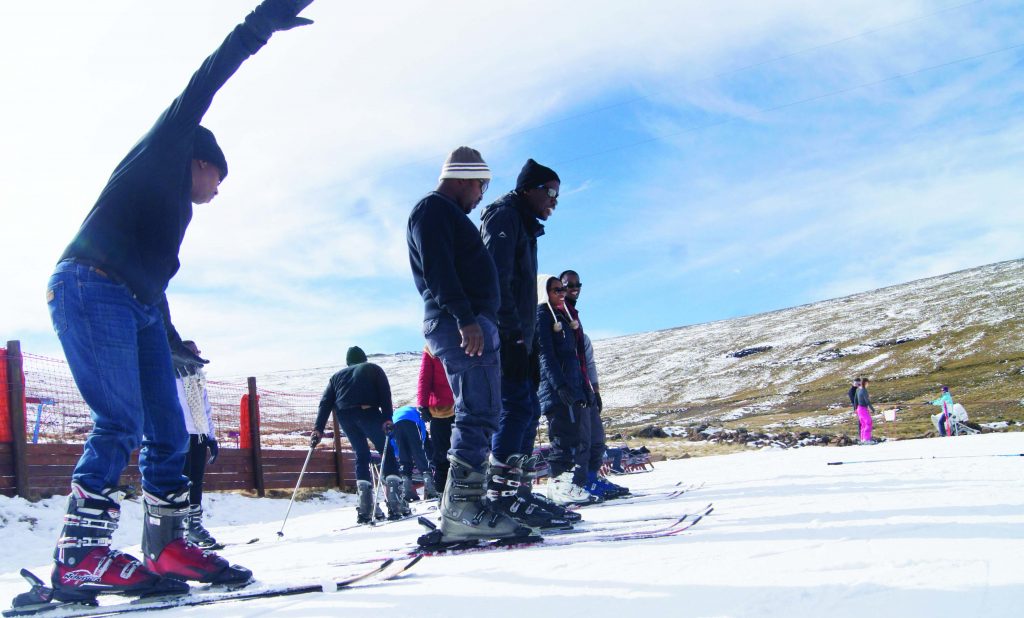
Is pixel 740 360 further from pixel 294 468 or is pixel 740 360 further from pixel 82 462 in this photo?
pixel 82 462

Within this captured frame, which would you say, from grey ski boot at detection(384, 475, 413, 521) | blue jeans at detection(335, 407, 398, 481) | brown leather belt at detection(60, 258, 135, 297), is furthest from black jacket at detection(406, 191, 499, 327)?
grey ski boot at detection(384, 475, 413, 521)

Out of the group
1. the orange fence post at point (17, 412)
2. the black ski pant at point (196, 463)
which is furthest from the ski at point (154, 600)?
the orange fence post at point (17, 412)

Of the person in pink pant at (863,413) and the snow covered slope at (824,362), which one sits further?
the snow covered slope at (824,362)

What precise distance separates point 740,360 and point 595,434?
7688 centimetres

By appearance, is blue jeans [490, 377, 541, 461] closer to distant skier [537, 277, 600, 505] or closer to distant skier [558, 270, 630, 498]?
distant skier [537, 277, 600, 505]

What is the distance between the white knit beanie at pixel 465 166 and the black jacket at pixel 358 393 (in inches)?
142

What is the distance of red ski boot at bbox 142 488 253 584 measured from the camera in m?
2.83

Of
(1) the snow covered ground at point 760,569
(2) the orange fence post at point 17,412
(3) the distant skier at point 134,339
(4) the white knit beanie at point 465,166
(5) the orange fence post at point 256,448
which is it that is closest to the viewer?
(1) the snow covered ground at point 760,569

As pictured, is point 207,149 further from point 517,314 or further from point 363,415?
point 363,415

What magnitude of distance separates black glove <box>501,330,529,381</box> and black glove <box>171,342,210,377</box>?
2.10 metres

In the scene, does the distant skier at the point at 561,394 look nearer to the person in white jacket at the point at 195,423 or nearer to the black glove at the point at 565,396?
the black glove at the point at 565,396

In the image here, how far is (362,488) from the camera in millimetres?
7215

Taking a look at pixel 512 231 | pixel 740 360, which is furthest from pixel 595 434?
pixel 740 360

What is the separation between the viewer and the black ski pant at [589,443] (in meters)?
6.34
